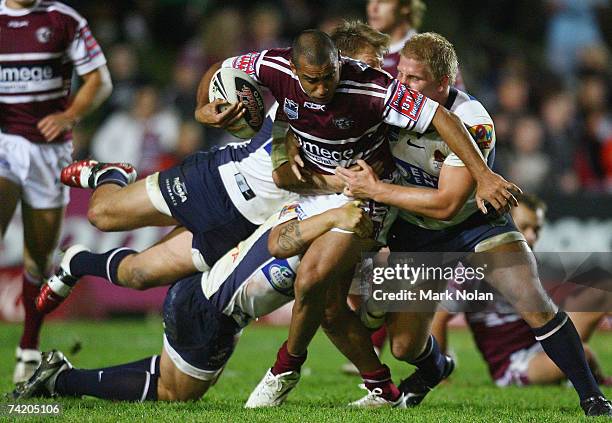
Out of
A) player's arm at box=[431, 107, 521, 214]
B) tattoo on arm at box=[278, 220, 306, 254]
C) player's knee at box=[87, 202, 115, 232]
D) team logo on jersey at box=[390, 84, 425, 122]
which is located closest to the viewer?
player's arm at box=[431, 107, 521, 214]

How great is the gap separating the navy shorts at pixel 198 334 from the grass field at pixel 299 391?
224 mm

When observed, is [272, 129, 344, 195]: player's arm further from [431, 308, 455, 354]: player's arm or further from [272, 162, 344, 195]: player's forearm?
[431, 308, 455, 354]: player's arm

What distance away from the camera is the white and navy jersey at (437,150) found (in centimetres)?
578

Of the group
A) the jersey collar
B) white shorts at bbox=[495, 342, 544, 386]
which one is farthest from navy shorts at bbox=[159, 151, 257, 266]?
white shorts at bbox=[495, 342, 544, 386]

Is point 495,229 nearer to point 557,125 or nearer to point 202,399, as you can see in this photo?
point 202,399

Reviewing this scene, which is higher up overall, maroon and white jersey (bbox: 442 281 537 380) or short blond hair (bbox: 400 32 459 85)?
short blond hair (bbox: 400 32 459 85)

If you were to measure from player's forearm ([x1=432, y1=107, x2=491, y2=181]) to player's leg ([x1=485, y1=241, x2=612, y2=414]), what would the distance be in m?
0.63

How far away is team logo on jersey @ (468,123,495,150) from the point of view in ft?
18.9

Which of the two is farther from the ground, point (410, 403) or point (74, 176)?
point (74, 176)

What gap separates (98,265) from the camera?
6.61 metres

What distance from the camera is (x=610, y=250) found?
11055 mm

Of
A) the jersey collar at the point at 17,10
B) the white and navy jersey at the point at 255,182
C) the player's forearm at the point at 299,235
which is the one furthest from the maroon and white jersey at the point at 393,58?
the jersey collar at the point at 17,10

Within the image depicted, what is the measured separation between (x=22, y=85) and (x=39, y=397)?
2.54 metres

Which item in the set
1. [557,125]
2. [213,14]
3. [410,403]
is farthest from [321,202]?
[213,14]
